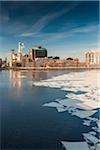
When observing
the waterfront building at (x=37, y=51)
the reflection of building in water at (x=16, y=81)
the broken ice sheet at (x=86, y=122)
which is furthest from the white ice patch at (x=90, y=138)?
the waterfront building at (x=37, y=51)

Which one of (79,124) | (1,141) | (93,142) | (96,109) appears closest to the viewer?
(93,142)

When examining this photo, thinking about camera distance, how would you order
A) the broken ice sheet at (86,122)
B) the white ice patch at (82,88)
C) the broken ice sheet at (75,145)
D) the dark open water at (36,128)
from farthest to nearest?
the white ice patch at (82,88), the broken ice sheet at (86,122), the dark open water at (36,128), the broken ice sheet at (75,145)

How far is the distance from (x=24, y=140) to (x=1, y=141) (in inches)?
5.7

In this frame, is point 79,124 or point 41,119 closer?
point 79,124

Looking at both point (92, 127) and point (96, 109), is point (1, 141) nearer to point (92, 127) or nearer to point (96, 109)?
point (92, 127)

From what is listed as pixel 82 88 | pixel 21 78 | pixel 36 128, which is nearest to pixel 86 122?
pixel 36 128

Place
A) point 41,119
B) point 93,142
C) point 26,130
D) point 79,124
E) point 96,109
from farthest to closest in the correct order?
1. point 96,109
2. point 41,119
3. point 79,124
4. point 26,130
5. point 93,142

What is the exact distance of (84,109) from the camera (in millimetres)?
1987

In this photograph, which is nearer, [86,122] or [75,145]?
[75,145]

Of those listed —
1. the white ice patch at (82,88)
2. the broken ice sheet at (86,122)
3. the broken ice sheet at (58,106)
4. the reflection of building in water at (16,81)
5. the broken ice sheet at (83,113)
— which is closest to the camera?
the broken ice sheet at (86,122)

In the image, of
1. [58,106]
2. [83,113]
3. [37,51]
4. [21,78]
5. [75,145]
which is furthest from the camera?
[37,51]

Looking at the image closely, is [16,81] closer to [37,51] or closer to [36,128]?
[37,51]

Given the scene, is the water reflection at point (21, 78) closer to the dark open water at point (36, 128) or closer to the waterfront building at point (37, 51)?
the waterfront building at point (37, 51)

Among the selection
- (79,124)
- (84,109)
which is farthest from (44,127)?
(84,109)
